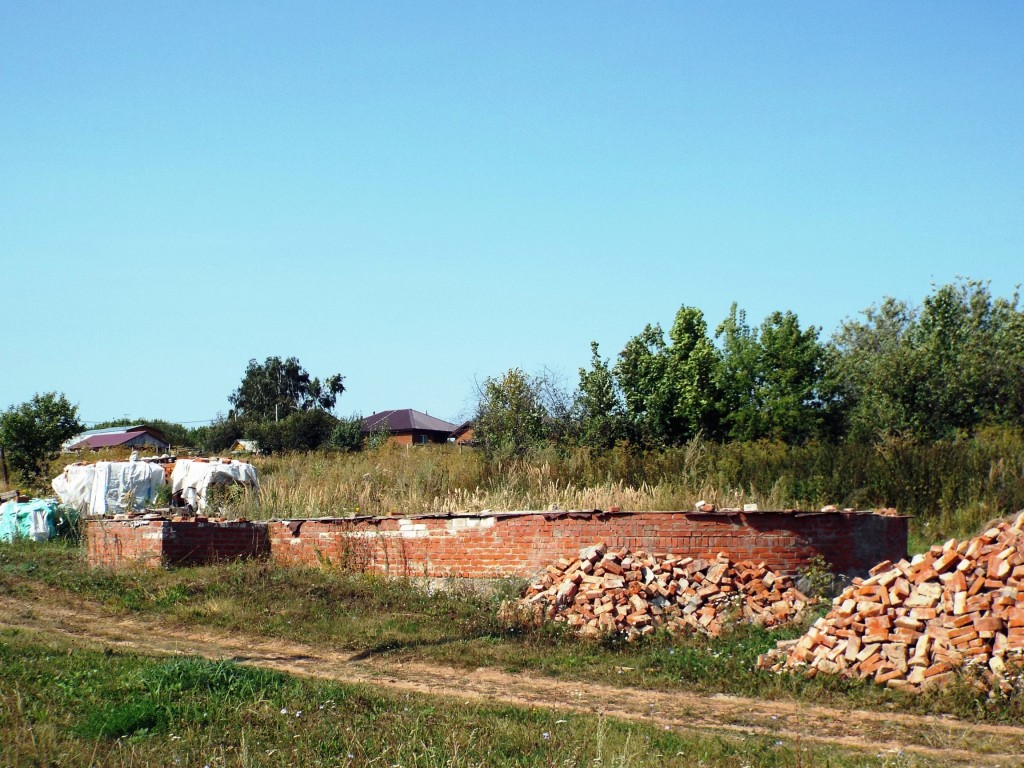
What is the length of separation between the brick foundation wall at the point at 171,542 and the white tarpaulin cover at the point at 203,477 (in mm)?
2706

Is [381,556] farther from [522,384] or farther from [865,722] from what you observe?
[522,384]

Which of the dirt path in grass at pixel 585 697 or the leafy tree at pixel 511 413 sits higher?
the leafy tree at pixel 511 413

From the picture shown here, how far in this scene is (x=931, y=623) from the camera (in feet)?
27.2

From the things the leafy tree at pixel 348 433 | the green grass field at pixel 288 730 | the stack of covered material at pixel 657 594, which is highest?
the leafy tree at pixel 348 433

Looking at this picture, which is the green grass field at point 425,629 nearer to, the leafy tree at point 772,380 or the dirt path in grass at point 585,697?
the dirt path in grass at point 585,697

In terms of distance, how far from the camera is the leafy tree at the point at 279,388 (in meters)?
72.3

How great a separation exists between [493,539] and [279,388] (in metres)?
63.2

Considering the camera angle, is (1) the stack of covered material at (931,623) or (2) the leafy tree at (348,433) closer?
(1) the stack of covered material at (931,623)

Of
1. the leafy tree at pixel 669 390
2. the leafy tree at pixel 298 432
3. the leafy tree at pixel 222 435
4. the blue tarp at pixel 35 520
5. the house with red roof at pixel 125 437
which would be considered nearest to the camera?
the blue tarp at pixel 35 520

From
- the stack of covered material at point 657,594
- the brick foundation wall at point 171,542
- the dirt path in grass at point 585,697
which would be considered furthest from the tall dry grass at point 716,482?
the dirt path in grass at point 585,697

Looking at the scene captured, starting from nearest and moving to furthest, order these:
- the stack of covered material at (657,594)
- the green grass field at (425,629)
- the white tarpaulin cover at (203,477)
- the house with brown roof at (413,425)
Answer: the green grass field at (425,629) → the stack of covered material at (657,594) → the white tarpaulin cover at (203,477) → the house with brown roof at (413,425)

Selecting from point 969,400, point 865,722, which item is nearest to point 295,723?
point 865,722

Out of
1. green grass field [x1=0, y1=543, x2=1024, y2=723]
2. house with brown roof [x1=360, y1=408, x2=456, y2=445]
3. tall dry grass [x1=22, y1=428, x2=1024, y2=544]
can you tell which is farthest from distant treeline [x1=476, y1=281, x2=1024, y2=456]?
house with brown roof [x1=360, y1=408, x2=456, y2=445]

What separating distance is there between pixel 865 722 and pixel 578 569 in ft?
14.6
